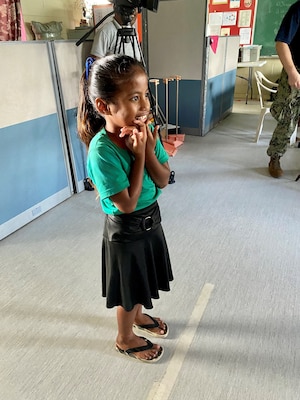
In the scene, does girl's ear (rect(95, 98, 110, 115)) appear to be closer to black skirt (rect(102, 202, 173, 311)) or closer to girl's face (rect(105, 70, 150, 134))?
girl's face (rect(105, 70, 150, 134))

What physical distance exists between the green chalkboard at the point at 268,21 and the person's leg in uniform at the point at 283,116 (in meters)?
4.16

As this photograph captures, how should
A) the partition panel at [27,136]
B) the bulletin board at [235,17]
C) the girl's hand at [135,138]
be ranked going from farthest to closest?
the bulletin board at [235,17] → the partition panel at [27,136] → the girl's hand at [135,138]

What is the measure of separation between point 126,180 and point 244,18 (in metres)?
6.61

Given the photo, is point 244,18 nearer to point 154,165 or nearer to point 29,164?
point 29,164

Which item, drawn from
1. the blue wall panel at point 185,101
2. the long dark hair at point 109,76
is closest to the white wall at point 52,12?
the blue wall panel at point 185,101

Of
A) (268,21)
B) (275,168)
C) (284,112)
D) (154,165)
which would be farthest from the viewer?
(268,21)

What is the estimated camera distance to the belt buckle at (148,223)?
105 cm

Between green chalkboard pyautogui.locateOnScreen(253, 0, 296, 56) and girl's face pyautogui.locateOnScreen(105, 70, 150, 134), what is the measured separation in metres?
6.34

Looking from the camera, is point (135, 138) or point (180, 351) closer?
point (135, 138)

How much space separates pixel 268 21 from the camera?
6.06 meters

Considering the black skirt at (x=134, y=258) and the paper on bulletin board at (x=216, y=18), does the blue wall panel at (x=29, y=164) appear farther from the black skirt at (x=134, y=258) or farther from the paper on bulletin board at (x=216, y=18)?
the paper on bulletin board at (x=216, y=18)

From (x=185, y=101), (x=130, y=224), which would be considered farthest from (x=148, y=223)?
(x=185, y=101)

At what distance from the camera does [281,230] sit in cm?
Answer: 213

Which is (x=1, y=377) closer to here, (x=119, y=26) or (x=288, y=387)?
(x=288, y=387)
